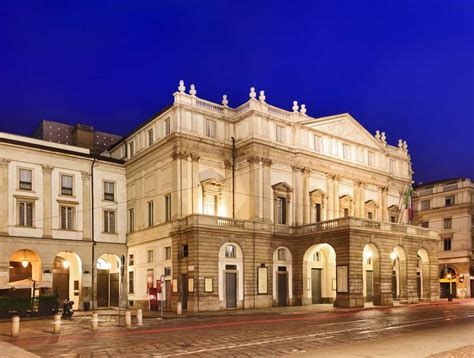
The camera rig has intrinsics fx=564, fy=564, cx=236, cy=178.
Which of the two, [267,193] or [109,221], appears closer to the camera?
[267,193]

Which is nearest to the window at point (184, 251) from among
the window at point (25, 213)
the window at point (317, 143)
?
the window at point (25, 213)

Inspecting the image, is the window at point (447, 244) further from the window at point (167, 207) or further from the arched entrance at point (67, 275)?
the arched entrance at point (67, 275)

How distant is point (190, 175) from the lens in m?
45.3

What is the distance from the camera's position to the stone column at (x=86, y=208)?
49281mm

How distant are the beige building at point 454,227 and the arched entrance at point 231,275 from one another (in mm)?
39052

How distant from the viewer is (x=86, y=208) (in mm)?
49531

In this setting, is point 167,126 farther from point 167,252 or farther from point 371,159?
point 371,159

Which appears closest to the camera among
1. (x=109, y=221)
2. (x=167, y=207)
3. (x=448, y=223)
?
(x=167, y=207)

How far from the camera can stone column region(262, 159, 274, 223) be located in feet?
155

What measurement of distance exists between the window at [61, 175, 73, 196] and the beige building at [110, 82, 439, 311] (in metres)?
5.50

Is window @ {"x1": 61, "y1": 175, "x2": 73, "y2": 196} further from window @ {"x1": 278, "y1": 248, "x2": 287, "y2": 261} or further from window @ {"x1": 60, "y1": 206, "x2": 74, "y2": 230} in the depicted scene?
window @ {"x1": 278, "y1": 248, "x2": 287, "y2": 261}

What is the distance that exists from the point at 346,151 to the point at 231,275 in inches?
715

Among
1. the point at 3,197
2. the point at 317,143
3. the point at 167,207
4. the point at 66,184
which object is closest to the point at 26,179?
the point at 3,197

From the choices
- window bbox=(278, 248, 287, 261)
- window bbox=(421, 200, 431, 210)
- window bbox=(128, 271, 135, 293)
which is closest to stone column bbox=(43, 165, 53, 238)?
window bbox=(128, 271, 135, 293)
